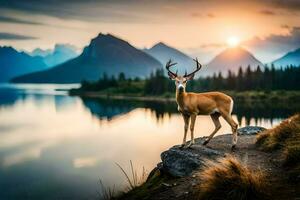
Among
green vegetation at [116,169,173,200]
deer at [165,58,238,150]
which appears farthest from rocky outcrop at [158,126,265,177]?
deer at [165,58,238,150]

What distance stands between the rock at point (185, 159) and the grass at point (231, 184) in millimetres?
2905

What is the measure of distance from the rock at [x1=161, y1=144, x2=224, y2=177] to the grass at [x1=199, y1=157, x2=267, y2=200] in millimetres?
2905

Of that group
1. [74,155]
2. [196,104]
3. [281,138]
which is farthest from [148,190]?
[74,155]

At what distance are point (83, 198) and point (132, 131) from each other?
1500 inches

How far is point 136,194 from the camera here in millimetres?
13289

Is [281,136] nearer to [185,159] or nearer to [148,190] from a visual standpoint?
[185,159]

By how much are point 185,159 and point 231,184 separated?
425 centimetres

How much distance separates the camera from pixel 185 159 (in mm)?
13992

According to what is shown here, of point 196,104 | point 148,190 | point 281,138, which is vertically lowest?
point 148,190

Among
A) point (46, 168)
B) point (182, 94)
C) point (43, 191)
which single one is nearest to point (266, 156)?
point (182, 94)

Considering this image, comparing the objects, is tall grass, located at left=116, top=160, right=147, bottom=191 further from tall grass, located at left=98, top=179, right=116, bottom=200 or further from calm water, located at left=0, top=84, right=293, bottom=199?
calm water, located at left=0, top=84, right=293, bottom=199

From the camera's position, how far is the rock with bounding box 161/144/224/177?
44.7 ft

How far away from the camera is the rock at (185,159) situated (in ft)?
44.7

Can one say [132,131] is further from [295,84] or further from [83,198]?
[295,84]
